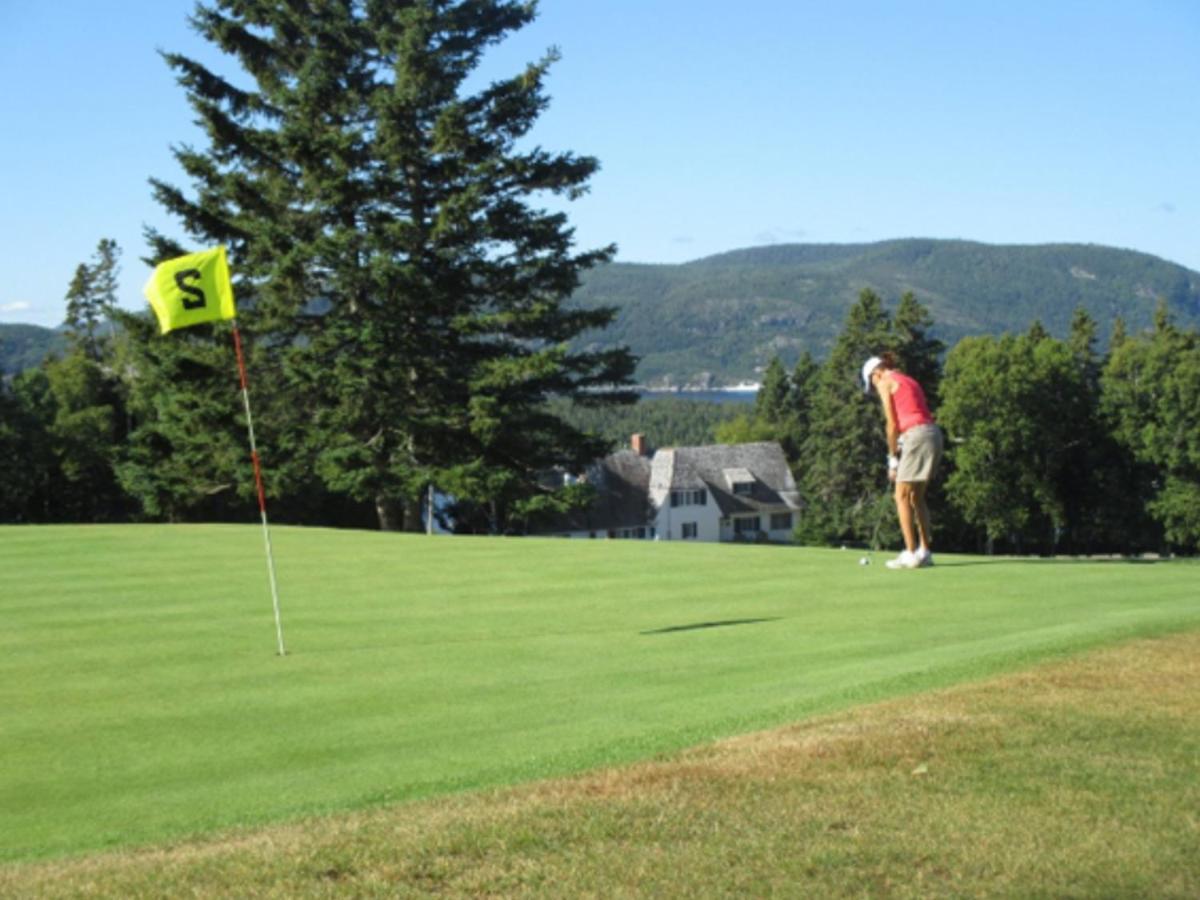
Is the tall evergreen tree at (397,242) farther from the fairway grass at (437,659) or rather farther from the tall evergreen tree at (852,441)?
the tall evergreen tree at (852,441)

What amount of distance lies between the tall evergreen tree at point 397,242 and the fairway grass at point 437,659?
21193 millimetres

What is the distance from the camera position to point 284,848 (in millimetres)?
6059

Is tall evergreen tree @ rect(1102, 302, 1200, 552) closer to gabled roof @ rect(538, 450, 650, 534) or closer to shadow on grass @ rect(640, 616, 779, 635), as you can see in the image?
gabled roof @ rect(538, 450, 650, 534)

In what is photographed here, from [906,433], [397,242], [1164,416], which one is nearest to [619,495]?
[1164,416]

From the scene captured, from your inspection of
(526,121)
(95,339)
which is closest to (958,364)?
(526,121)

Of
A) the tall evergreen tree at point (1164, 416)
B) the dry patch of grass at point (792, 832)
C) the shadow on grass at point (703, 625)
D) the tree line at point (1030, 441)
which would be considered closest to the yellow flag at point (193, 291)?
the shadow on grass at point (703, 625)

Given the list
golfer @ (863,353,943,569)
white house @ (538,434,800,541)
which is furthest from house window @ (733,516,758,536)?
golfer @ (863,353,943,569)

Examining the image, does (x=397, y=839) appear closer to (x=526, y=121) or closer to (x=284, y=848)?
(x=284, y=848)

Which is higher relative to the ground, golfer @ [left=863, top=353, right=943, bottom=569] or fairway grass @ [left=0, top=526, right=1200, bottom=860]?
golfer @ [left=863, top=353, right=943, bottom=569]

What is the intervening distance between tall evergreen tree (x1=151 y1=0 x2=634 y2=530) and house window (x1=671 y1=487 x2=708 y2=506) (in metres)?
48.1

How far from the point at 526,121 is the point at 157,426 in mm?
16882

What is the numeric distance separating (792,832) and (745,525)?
304 feet

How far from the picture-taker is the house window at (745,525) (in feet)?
318

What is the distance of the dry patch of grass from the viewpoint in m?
5.44
